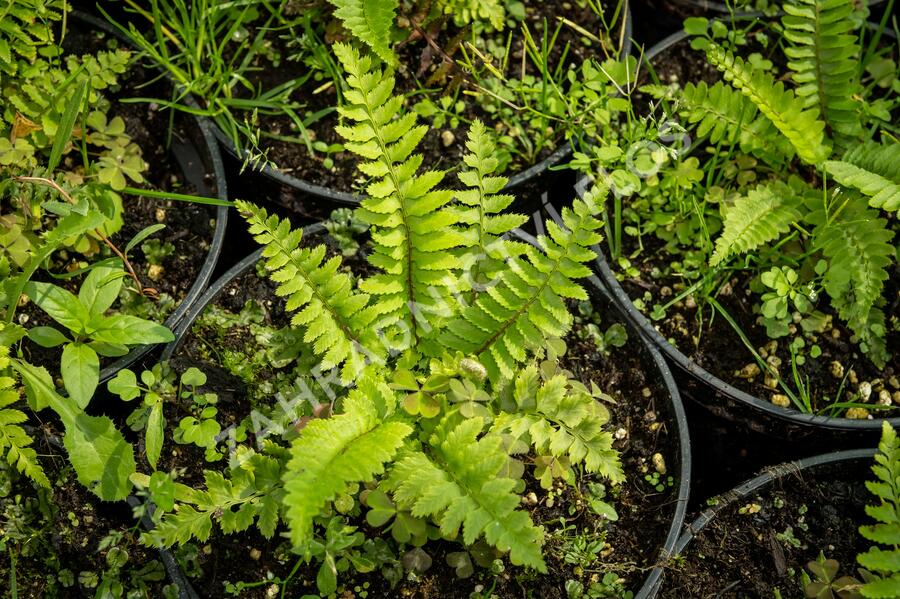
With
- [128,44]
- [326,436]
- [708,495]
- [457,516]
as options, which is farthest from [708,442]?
[128,44]

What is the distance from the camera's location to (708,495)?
2529 millimetres

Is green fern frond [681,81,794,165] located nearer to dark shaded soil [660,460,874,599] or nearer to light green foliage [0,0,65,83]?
dark shaded soil [660,460,874,599]

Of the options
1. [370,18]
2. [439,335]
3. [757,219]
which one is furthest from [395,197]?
[757,219]

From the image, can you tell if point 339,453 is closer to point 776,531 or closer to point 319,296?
point 319,296

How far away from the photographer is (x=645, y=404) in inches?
92.0

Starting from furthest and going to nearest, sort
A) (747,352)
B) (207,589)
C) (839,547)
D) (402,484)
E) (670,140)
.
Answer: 1. (670,140)
2. (747,352)
3. (839,547)
4. (207,589)
5. (402,484)

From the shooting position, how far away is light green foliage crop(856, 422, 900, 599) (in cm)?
181

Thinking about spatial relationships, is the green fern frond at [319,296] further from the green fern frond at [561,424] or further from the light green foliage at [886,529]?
the light green foliage at [886,529]

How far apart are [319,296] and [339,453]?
482mm

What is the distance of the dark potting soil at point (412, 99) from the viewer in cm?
258

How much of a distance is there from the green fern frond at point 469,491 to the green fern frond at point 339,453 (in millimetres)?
99

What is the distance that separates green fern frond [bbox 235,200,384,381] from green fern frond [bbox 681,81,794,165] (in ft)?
3.83

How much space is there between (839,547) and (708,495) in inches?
16.1

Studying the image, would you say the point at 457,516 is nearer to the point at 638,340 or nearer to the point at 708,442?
the point at 638,340
